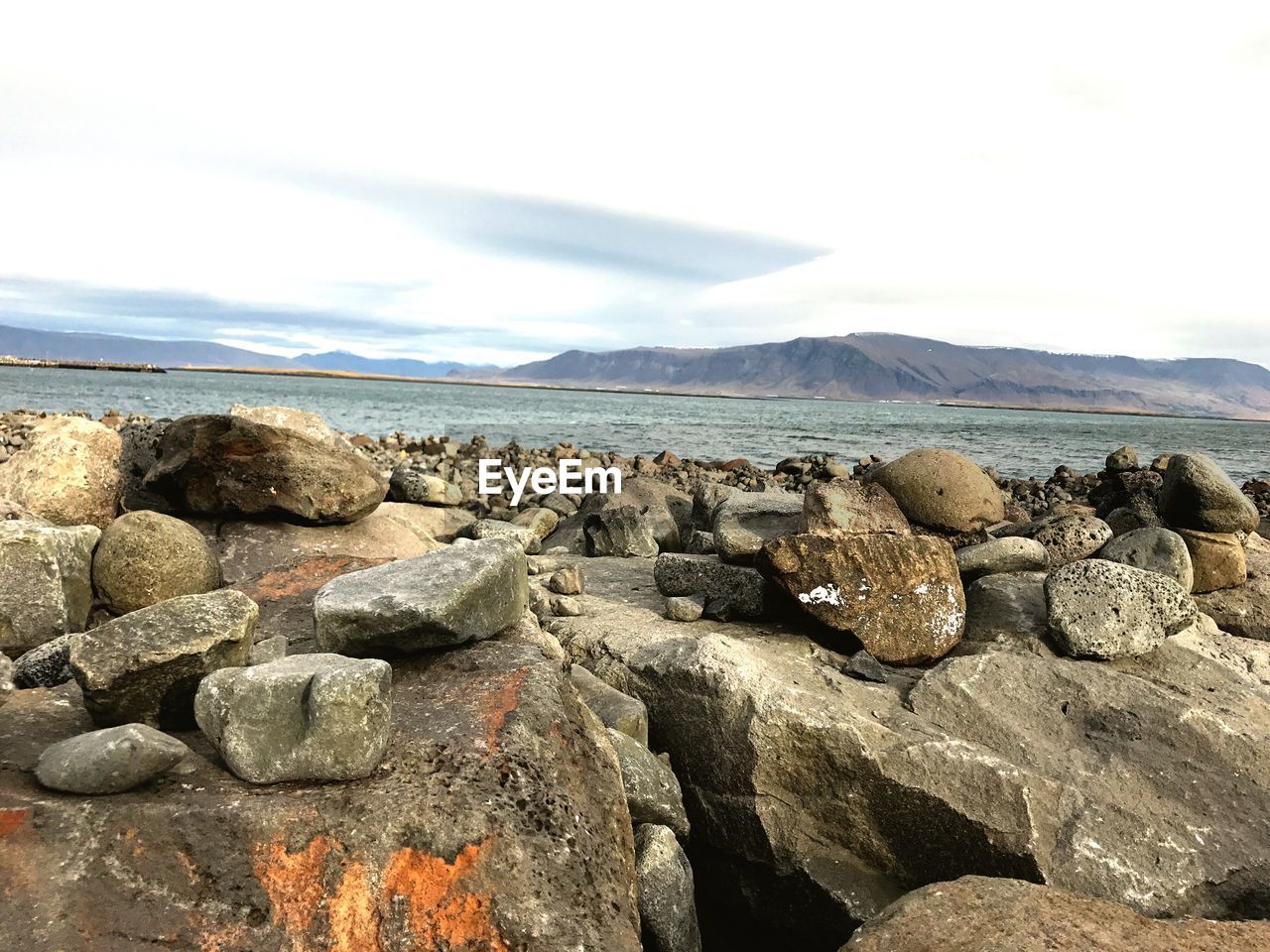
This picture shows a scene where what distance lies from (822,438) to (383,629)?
45366 mm

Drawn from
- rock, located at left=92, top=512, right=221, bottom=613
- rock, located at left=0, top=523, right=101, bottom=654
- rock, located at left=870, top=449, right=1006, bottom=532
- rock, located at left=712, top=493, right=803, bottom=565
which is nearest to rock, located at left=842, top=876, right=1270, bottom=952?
rock, located at left=712, top=493, right=803, bottom=565

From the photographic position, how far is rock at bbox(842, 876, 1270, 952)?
2918 millimetres

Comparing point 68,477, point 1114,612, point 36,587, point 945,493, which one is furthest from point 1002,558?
point 68,477

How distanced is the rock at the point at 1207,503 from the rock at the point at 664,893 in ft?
17.9

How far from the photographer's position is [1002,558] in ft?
22.1

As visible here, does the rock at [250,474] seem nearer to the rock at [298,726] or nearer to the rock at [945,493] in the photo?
the rock at [298,726]

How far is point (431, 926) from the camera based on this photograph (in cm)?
284

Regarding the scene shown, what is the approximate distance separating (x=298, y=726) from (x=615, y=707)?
6.71ft

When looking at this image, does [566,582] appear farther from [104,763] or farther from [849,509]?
[104,763]

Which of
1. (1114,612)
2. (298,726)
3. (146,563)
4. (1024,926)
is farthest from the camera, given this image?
(1114,612)

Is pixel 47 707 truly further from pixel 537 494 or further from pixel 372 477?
pixel 537 494

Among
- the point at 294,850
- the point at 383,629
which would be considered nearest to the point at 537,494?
the point at 383,629

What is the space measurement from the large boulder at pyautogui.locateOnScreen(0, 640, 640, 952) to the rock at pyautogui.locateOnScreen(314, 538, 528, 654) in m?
0.58

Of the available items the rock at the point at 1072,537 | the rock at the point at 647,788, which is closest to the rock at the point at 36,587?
the rock at the point at 647,788
